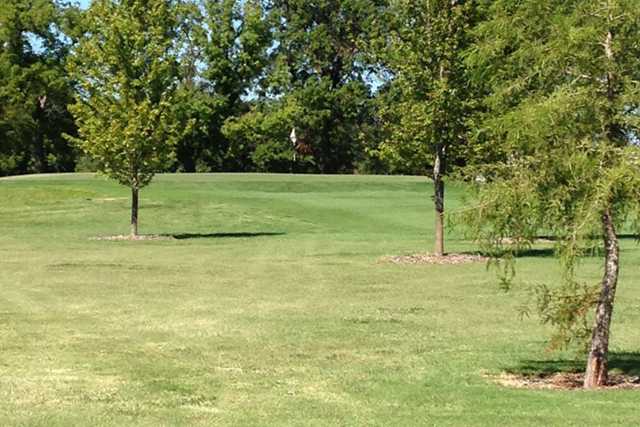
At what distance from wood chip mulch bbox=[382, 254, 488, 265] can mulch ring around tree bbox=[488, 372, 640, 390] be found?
1348cm

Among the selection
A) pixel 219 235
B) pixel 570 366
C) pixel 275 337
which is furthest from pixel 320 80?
pixel 570 366

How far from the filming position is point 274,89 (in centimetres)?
7788

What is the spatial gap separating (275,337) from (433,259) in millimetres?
12257

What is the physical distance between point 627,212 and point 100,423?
4652 millimetres

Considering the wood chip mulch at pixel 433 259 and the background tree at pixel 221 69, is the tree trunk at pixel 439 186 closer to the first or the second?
the wood chip mulch at pixel 433 259

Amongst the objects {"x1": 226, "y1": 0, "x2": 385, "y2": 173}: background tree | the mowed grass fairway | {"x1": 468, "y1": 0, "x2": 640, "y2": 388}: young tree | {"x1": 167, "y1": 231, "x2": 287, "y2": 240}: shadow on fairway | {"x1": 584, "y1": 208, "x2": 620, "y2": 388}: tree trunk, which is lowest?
{"x1": 167, "y1": 231, "x2": 287, "y2": 240}: shadow on fairway

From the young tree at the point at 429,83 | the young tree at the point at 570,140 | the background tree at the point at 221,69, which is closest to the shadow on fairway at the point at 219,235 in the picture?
the young tree at the point at 429,83

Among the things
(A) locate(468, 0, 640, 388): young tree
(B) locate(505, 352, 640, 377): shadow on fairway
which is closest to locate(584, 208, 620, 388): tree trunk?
(A) locate(468, 0, 640, 388): young tree

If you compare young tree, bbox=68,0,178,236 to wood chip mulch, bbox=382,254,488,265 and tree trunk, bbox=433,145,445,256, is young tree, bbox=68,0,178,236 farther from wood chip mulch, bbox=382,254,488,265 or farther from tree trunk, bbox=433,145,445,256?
wood chip mulch, bbox=382,254,488,265

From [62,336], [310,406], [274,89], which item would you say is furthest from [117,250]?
[274,89]

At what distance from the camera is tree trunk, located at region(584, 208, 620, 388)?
29.3ft

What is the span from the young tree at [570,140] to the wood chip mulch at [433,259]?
47.0 feet

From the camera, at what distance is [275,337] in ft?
40.7

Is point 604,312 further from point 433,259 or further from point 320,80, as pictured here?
point 320,80
